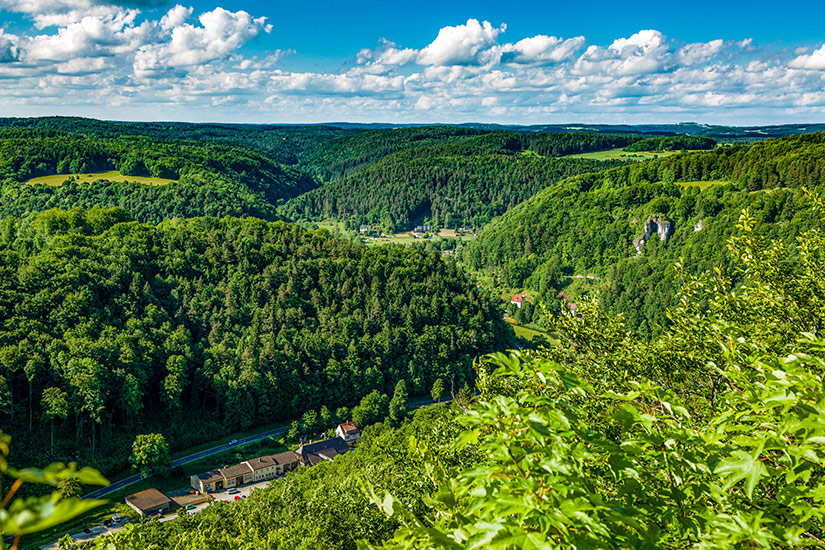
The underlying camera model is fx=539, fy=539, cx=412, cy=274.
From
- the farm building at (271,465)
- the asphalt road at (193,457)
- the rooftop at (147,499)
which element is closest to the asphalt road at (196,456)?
the asphalt road at (193,457)

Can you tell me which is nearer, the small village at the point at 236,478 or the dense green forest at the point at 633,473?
the dense green forest at the point at 633,473

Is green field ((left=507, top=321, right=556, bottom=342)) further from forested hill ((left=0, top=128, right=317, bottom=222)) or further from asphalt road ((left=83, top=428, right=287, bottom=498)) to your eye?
forested hill ((left=0, top=128, right=317, bottom=222))

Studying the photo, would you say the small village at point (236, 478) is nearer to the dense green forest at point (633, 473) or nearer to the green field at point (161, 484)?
the green field at point (161, 484)

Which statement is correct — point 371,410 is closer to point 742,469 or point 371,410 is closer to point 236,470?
point 236,470

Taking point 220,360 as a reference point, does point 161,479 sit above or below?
below

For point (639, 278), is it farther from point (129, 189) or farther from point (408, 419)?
point (129, 189)

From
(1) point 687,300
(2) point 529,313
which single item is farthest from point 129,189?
(1) point 687,300

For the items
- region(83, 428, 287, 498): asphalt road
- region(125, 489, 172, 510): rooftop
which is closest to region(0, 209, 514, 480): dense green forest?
region(83, 428, 287, 498): asphalt road
